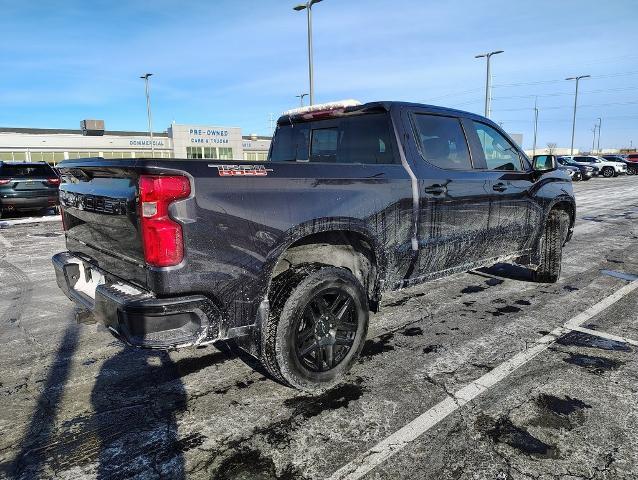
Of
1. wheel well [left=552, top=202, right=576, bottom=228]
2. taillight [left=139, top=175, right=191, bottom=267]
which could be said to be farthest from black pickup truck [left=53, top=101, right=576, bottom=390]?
wheel well [left=552, top=202, right=576, bottom=228]

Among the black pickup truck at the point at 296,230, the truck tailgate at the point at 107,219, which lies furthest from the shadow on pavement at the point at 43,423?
the truck tailgate at the point at 107,219

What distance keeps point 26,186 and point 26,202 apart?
429mm

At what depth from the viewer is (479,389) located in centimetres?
297

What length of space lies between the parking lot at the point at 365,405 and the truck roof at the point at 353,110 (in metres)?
1.94

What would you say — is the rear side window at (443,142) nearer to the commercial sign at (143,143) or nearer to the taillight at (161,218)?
the taillight at (161,218)

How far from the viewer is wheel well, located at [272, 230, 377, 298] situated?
3.08 meters

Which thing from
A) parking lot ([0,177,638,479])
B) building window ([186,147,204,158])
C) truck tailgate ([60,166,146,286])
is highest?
building window ([186,147,204,158])

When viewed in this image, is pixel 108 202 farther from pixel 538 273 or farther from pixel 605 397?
pixel 538 273

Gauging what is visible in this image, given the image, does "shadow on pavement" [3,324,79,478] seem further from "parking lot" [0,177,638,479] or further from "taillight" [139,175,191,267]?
"taillight" [139,175,191,267]

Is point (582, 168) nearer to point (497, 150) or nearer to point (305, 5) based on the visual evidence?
point (305, 5)

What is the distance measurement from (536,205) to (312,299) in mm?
3308

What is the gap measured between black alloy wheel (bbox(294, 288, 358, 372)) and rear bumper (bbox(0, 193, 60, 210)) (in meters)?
11.9

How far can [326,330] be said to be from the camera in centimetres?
301

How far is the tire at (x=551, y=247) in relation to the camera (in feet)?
17.5
